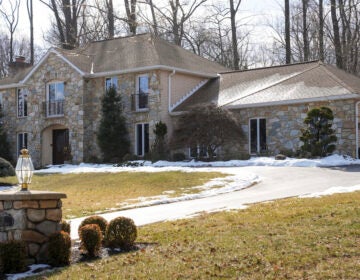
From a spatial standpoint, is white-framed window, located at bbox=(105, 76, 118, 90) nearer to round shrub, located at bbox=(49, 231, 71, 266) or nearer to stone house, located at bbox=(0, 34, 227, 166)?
→ stone house, located at bbox=(0, 34, 227, 166)

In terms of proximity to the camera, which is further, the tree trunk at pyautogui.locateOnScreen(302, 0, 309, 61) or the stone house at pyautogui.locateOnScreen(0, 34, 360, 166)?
the tree trunk at pyautogui.locateOnScreen(302, 0, 309, 61)

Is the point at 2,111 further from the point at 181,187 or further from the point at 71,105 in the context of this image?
the point at 181,187

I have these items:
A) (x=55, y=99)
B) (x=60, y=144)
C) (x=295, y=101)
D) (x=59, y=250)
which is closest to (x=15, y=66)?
(x=55, y=99)

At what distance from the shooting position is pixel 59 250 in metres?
7.69

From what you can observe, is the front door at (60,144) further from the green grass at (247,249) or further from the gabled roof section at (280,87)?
the green grass at (247,249)

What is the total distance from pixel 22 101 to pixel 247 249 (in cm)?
2917

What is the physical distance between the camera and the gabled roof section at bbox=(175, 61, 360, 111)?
2472 cm

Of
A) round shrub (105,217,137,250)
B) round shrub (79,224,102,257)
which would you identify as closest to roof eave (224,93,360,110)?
round shrub (105,217,137,250)

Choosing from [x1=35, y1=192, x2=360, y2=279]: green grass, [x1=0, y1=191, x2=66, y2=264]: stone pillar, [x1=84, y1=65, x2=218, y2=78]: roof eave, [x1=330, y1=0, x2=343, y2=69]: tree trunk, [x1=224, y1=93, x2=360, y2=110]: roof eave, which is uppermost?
[x1=330, y1=0, x2=343, y2=69]: tree trunk

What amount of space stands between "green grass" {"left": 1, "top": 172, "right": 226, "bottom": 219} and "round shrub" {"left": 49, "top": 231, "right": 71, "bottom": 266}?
4856mm

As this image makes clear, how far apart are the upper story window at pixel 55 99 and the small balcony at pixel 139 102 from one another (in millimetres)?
4476

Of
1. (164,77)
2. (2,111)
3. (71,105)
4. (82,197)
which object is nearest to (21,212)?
(82,197)

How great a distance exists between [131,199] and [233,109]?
12458mm

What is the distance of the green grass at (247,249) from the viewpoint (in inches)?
261
